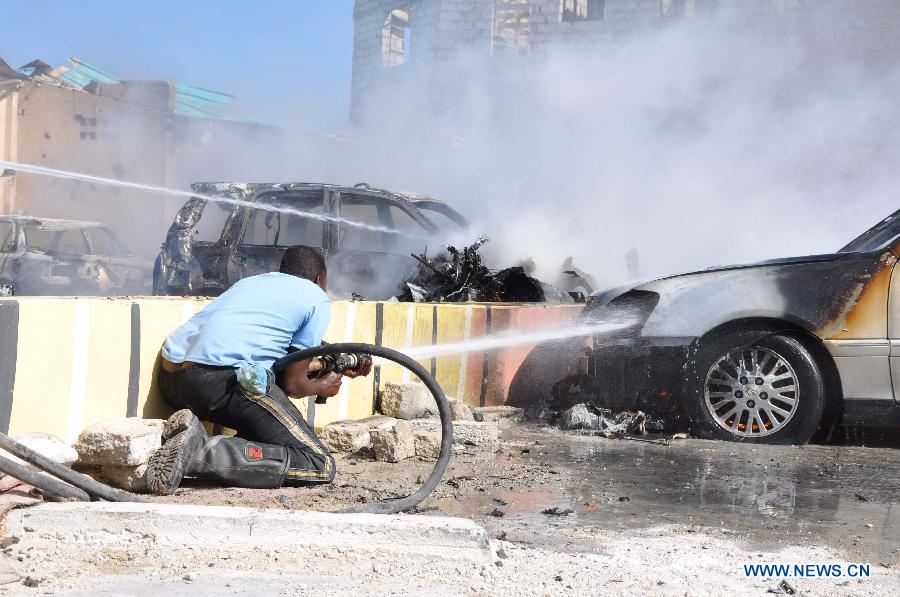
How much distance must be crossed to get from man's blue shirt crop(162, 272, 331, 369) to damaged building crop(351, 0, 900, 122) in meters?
21.1

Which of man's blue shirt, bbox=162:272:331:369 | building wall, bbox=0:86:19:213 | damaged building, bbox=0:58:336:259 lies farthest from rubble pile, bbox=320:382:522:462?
building wall, bbox=0:86:19:213

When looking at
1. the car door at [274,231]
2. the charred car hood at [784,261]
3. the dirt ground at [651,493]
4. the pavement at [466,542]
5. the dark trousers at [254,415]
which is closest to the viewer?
the pavement at [466,542]

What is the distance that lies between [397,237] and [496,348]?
2421mm

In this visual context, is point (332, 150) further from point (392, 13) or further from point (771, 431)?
point (771, 431)

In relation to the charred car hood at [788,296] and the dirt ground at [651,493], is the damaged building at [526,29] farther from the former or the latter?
the dirt ground at [651,493]

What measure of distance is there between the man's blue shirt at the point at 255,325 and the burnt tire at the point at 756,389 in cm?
268

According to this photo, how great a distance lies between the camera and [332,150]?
2706cm

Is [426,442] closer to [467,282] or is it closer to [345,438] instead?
[345,438]

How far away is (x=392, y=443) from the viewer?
5.21m

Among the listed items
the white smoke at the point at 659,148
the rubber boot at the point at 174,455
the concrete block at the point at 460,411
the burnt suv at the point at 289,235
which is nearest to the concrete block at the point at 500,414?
the concrete block at the point at 460,411

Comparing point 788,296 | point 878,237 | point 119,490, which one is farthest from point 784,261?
point 119,490

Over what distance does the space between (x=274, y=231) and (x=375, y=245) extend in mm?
1025

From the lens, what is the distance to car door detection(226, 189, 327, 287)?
8930 millimetres

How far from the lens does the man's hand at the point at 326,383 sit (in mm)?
4711
